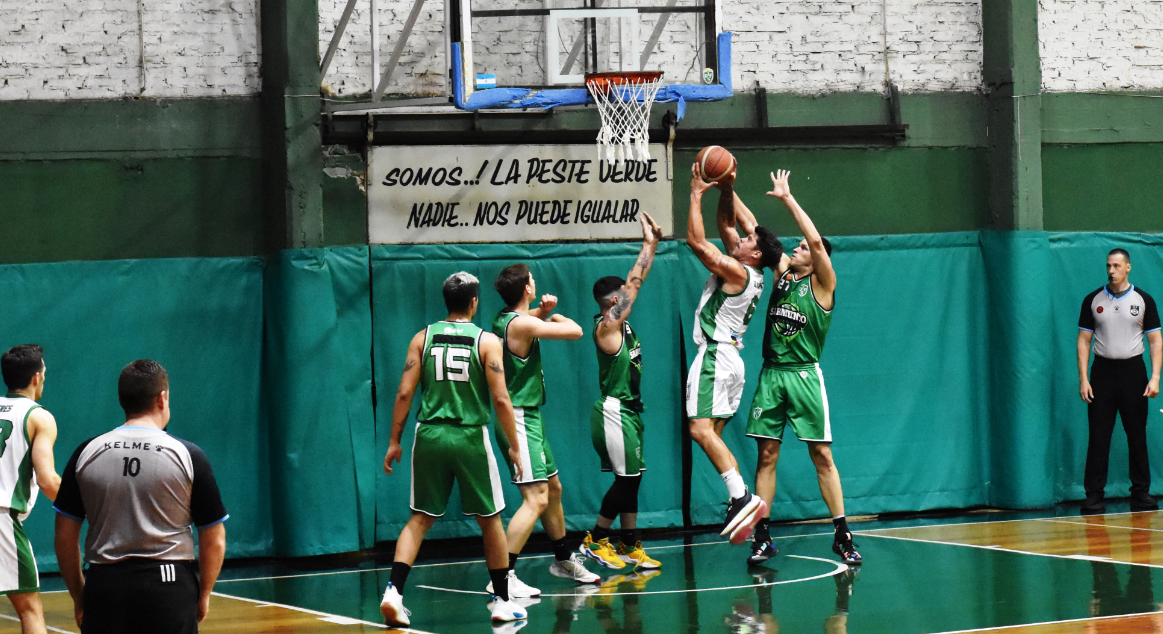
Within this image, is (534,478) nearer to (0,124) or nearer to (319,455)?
(319,455)

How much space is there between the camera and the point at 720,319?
955 cm

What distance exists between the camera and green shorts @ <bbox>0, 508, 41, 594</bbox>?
6.06 meters

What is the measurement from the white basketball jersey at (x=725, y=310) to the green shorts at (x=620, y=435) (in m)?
0.77

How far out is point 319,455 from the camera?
10.5 meters

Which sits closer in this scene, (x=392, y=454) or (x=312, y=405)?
(x=392, y=454)

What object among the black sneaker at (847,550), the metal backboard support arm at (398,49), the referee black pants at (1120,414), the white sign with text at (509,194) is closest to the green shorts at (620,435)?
the black sneaker at (847,550)

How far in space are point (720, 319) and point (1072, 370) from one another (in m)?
4.37

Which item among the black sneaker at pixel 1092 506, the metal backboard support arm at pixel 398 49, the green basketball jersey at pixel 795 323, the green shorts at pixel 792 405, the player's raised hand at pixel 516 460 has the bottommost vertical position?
the black sneaker at pixel 1092 506

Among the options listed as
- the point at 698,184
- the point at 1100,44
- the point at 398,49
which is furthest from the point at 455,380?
the point at 1100,44

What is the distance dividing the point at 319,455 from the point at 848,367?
14.5ft

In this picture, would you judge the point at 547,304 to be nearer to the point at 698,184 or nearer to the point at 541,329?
the point at 541,329

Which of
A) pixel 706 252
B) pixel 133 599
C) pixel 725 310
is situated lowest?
pixel 133 599

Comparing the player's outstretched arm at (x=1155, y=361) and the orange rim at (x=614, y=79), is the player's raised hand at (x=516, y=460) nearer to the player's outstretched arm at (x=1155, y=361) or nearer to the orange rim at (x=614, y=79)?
the orange rim at (x=614, y=79)

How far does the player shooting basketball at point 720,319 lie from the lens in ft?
30.6
